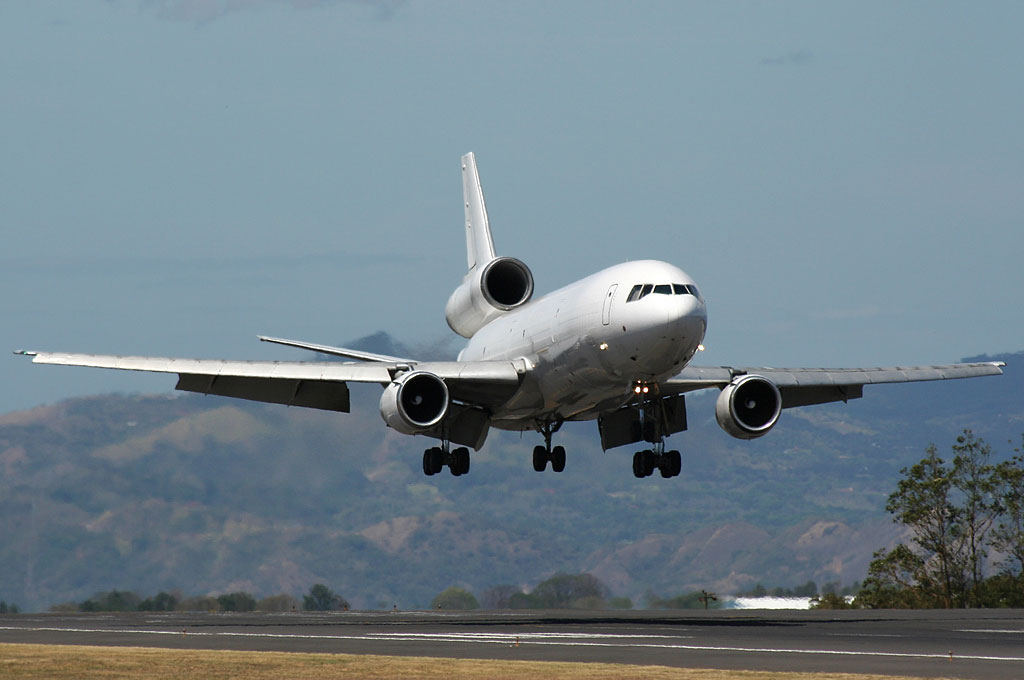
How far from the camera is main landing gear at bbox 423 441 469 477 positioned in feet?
158

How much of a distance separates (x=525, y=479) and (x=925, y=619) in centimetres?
13767

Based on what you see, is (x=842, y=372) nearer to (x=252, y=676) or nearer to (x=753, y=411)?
(x=753, y=411)

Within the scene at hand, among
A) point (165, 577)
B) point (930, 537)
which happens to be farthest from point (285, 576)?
point (930, 537)

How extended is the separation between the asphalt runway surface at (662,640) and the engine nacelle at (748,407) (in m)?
5.80

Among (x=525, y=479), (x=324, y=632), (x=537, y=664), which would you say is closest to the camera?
(x=537, y=664)

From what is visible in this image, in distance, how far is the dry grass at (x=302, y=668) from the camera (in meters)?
24.6

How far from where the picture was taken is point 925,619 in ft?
152

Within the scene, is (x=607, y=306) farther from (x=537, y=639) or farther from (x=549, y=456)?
(x=549, y=456)

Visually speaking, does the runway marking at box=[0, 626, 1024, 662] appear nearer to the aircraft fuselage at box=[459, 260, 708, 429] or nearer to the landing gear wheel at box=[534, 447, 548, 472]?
the aircraft fuselage at box=[459, 260, 708, 429]

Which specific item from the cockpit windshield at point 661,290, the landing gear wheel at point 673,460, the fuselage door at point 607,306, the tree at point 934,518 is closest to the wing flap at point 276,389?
the landing gear wheel at point 673,460

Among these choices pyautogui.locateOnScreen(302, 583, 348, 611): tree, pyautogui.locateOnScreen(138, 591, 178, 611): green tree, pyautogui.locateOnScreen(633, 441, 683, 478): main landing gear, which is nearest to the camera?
pyautogui.locateOnScreen(633, 441, 683, 478): main landing gear

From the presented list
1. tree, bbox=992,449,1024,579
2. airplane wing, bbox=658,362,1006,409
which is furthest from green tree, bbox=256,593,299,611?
tree, bbox=992,449,1024,579

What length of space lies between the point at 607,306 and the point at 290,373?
11812 mm

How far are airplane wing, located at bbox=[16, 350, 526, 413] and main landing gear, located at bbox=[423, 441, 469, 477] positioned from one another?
191 centimetres
